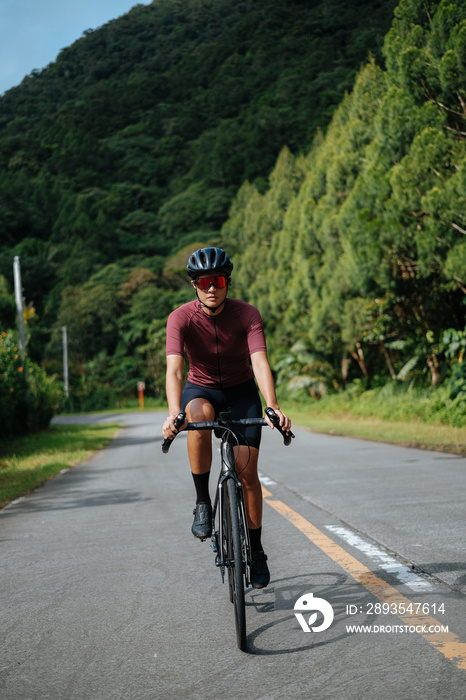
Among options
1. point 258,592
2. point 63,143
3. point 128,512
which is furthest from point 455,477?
point 63,143

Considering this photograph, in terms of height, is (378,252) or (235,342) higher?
(378,252)

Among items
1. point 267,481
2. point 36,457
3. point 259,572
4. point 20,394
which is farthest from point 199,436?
point 20,394

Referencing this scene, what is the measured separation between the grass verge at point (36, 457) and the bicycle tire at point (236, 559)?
6138mm

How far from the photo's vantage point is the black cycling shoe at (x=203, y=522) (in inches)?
177

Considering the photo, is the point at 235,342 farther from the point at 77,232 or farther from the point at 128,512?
the point at 77,232

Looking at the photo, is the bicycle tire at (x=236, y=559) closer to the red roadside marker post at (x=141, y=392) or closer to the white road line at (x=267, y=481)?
the white road line at (x=267, y=481)

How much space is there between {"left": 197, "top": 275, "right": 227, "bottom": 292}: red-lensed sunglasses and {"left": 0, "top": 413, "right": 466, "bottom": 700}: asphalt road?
190cm

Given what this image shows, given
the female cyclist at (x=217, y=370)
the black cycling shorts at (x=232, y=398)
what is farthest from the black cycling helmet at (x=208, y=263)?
the black cycling shorts at (x=232, y=398)

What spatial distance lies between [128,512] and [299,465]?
4465 millimetres

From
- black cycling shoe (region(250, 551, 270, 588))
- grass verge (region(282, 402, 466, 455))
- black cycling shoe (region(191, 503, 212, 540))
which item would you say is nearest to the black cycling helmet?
black cycling shoe (region(191, 503, 212, 540))

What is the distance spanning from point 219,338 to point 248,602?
1621 millimetres

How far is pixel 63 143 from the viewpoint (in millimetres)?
108250

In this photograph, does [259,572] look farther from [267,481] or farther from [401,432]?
[401,432]

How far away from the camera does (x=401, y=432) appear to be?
18.1 m
